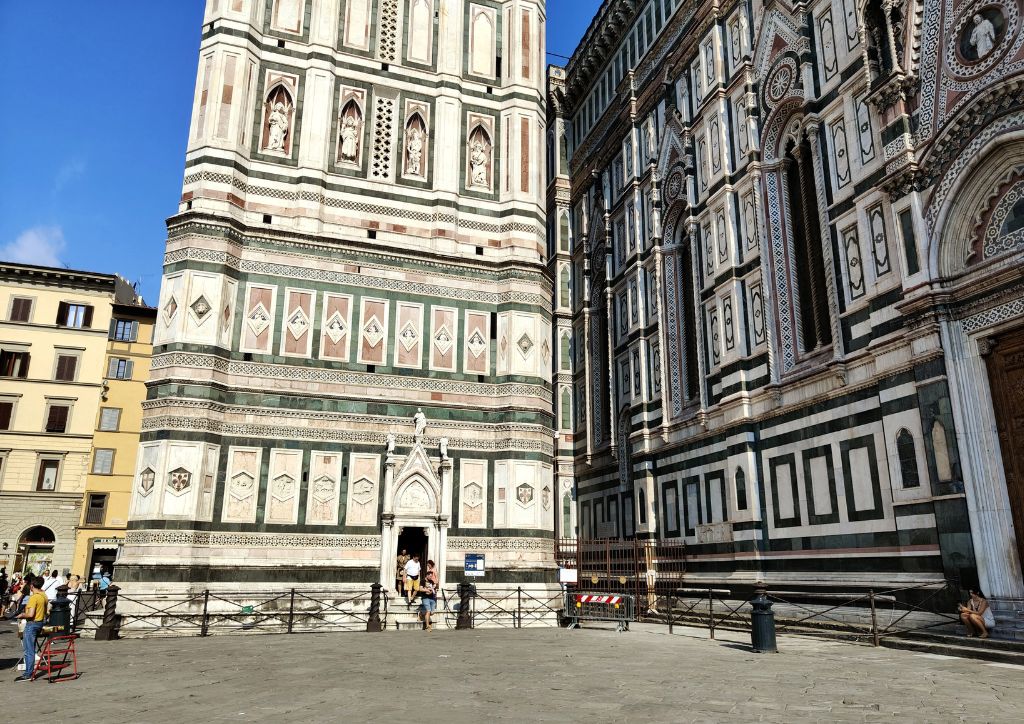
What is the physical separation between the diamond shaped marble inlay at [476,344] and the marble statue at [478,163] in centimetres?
462

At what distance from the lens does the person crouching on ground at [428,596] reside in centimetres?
1641

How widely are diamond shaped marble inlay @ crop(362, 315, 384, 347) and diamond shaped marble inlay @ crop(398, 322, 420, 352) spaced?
1.68 feet

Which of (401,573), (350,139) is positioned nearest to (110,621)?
(401,573)

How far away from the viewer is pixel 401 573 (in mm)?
17578

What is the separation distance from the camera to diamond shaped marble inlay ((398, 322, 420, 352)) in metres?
19.1

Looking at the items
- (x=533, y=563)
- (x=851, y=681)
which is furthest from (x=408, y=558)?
(x=851, y=681)

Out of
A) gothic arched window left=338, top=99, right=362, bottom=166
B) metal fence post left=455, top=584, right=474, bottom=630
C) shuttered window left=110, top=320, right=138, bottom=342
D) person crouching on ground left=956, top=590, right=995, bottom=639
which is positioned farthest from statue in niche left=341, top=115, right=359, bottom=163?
shuttered window left=110, top=320, right=138, bottom=342

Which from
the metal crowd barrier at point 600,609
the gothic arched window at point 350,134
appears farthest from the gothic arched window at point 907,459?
the gothic arched window at point 350,134

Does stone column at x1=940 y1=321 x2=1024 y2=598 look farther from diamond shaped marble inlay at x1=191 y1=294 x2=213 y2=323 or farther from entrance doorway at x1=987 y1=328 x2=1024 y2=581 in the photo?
diamond shaped marble inlay at x1=191 y1=294 x2=213 y2=323

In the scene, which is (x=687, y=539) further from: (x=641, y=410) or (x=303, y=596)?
(x=303, y=596)

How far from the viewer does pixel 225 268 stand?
17797mm

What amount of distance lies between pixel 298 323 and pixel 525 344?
19.1ft

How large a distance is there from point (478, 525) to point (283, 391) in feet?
18.7

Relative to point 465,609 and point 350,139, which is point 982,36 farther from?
point 465,609
